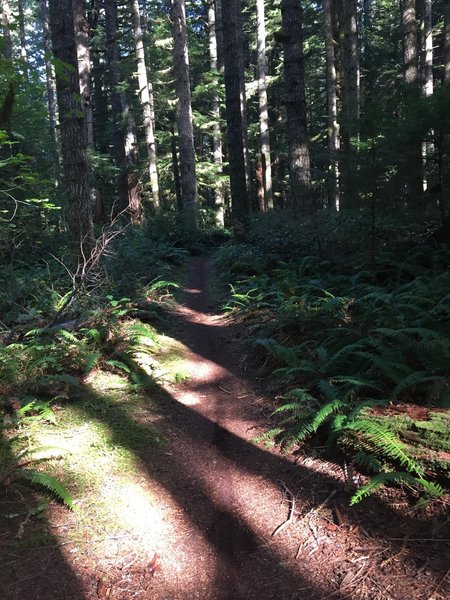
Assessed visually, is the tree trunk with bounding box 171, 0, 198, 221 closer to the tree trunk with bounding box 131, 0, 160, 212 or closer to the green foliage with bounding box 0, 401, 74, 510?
the tree trunk with bounding box 131, 0, 160, 212

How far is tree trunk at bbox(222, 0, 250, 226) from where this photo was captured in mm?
13703

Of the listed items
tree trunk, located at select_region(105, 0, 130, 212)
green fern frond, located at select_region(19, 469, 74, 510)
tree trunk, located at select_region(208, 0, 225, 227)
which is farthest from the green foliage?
tree trunk, located at select_region(208, 0, 225, 227)

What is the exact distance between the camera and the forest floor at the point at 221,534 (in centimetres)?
245

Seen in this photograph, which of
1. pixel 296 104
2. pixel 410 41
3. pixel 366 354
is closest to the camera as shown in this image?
pixel 366 354

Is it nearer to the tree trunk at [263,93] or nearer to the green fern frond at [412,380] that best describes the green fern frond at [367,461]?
the green fern frond at [412,380]

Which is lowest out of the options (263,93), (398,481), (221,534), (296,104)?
(221,534)

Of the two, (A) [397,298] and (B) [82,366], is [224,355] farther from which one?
(A) [397,298]

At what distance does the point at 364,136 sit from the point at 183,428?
619 cm

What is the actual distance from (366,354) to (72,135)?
741 cm

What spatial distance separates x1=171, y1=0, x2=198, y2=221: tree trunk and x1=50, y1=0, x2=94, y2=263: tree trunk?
375 inches

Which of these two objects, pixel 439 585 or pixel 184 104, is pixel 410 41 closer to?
pixel 184 104

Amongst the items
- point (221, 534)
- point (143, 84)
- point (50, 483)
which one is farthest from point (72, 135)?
point (143, 84)

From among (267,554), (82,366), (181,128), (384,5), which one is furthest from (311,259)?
(384,5)

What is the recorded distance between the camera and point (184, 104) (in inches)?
727
